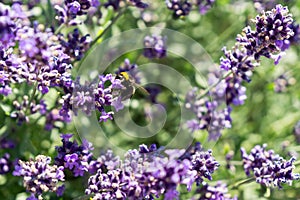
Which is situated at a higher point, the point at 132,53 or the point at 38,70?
the point at 132,53

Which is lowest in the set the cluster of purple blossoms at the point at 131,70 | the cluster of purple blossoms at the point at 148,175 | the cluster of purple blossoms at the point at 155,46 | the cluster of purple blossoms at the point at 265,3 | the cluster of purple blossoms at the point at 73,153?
the cluster of purple blossoms at the point at 148,175

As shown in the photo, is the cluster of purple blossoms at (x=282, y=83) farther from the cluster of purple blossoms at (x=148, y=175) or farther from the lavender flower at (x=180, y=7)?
the cluster of purple blossoms at (x=148, y=175)

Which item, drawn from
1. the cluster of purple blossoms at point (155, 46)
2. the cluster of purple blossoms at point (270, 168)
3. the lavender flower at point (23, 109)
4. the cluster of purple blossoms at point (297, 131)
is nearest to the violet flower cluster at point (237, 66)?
the cluster of purple blossoms at point (270, 168)

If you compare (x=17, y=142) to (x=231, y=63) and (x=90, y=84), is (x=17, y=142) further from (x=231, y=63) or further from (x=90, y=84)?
(x=231, y=63)

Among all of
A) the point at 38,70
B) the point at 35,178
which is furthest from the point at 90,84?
the point at 35,178

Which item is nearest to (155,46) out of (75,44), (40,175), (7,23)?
(75,44)

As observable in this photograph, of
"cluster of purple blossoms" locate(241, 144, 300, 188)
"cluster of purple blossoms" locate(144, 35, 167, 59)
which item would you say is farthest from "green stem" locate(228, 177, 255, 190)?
"cluster of purple blossoms" locate(144, 35, 167, 59)
